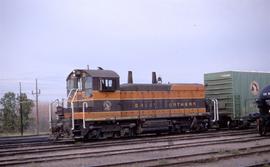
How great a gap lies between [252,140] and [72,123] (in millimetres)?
8113

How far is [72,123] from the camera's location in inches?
765

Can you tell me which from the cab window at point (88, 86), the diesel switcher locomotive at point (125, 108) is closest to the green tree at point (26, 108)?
the diesel switcher locomotive at point (125, 108)

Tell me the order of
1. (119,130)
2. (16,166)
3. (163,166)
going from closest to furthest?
(163,166) → (16,166) → (119,130)

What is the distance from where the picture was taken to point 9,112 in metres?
46.1

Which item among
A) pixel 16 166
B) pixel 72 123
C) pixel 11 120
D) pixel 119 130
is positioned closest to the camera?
pixel 16 166

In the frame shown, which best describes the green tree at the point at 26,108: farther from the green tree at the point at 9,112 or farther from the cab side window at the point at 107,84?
the cab side window at the point at 107,84

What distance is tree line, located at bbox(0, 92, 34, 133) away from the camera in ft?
151

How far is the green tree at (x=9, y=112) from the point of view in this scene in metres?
45.9

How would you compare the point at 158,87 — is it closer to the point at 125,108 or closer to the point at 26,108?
the point at 125,108

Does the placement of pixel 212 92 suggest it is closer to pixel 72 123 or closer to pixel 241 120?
pixel 241 120

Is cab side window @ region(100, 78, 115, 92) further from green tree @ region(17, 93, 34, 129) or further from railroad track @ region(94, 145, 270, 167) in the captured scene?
green tree @ region(17, 93, 34, 129)

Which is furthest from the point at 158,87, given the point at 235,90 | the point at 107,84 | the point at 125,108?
the point at 235,90

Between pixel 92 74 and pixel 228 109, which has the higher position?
pixel 92 74

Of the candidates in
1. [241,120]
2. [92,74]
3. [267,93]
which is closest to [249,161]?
[267,93]
